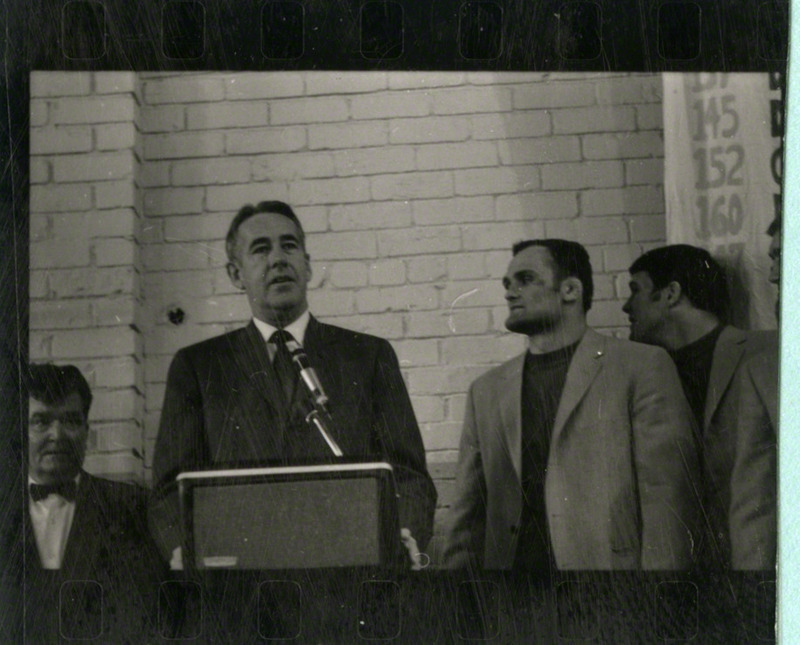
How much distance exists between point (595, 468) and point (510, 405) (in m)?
0.21

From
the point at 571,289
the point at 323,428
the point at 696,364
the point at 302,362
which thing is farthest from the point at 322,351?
the point at 696,364

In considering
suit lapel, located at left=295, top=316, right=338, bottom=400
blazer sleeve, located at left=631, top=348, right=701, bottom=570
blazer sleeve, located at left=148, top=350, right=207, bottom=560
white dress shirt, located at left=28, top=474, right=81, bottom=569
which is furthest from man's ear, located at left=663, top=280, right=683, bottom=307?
white dress shirt, located at left=28, top=474, right=81, bottom=569

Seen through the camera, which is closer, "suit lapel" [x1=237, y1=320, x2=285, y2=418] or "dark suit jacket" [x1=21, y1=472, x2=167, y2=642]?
"dark suit jacket" [x1=21, y1=472, x2=167, y2=642]

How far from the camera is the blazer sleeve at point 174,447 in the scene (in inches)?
111

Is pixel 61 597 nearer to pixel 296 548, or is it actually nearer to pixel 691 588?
pixel 296 548

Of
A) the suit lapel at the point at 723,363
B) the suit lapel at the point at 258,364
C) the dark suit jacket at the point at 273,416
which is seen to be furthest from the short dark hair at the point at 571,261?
the suit lapel at the point at 258,364

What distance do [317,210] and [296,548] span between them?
0.68 metres

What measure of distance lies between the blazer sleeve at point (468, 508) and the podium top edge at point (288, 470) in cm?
15

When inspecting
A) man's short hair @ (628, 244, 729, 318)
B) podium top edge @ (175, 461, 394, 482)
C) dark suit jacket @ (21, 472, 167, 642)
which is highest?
man's short hair @ (628, 244, 729, 318)

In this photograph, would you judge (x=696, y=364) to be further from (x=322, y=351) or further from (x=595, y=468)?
(x=322, y=351)

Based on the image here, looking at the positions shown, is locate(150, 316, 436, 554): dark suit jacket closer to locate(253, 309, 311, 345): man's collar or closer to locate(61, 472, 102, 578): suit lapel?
locate(253, 309, 311, 345): man's collar

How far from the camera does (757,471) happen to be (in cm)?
282

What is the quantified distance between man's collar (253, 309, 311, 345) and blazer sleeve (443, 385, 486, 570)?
1.19ft

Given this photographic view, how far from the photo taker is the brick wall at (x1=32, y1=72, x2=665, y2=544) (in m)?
2.90
